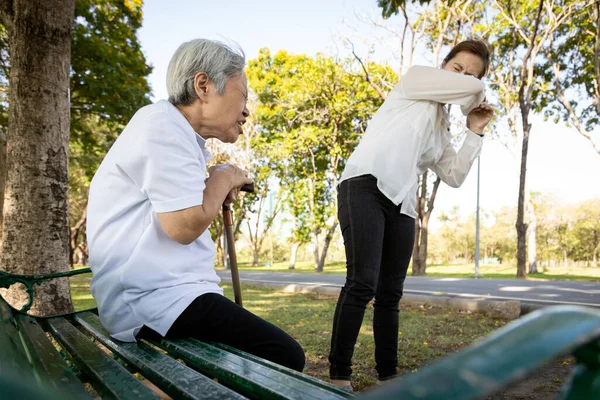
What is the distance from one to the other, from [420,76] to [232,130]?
1.45m

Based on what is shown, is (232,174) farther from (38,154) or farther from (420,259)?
(420,259)

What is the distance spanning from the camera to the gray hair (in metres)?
2.04

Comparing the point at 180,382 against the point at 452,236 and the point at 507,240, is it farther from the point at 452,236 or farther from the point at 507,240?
the point at 452,236

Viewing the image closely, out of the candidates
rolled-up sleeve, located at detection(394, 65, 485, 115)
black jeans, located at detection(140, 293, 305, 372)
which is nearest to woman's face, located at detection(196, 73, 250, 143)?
black jeans, located at detection(140, 293, 305, 372)

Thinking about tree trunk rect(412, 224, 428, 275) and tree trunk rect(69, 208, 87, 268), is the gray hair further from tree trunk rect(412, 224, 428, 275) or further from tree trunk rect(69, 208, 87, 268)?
tree trunk rect(69, 208, 87, 268)

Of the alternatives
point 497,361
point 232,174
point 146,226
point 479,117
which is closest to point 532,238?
point 479,117

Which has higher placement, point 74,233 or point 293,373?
point 74,233

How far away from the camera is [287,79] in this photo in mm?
27266

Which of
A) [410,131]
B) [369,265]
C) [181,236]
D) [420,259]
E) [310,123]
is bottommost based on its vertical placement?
[420,259]

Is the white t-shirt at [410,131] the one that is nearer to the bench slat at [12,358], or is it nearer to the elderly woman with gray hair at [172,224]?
the elderly woman with gray hair at [172,224]

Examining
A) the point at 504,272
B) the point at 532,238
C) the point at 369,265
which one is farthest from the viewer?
the point at 504,272

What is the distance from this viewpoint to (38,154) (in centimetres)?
459

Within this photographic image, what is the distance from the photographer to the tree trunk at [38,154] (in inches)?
176

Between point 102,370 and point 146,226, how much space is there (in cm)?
57
